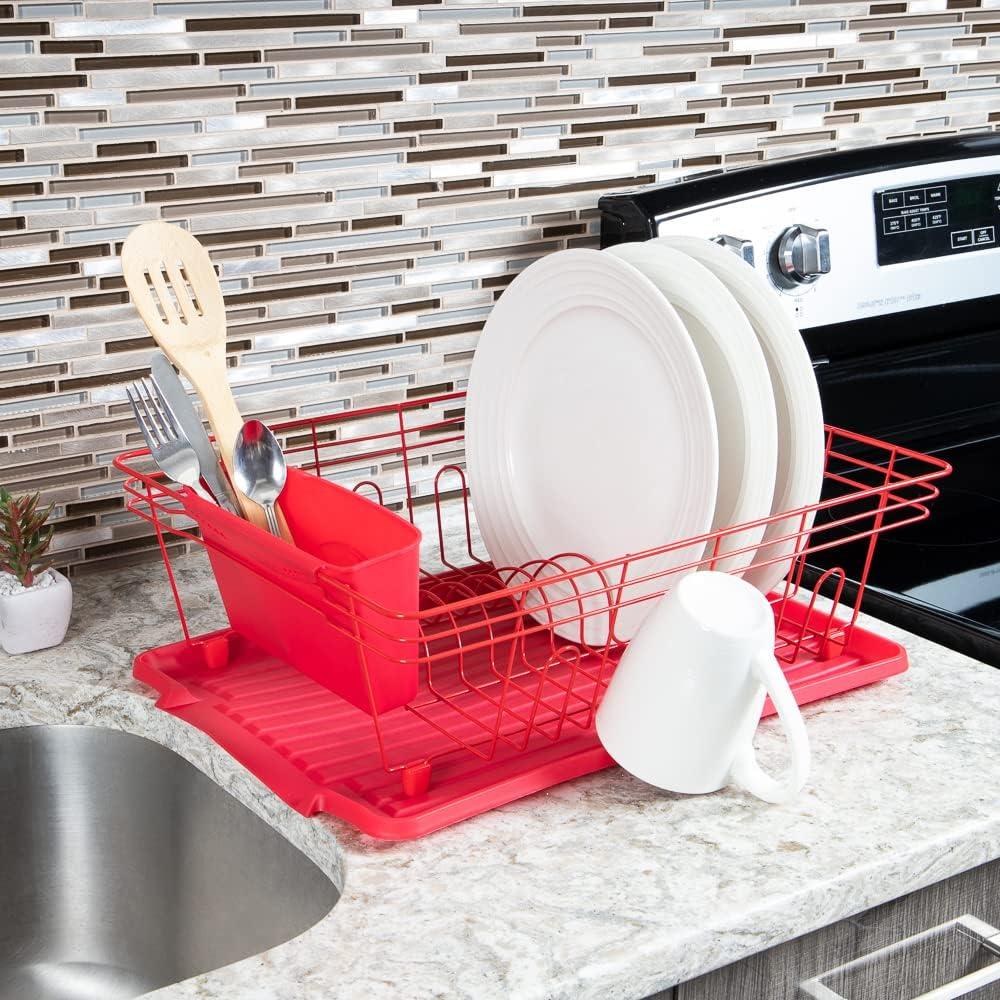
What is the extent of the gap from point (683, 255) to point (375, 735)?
41 centimetres

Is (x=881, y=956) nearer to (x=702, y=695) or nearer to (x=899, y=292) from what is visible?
(x=702, y=695)

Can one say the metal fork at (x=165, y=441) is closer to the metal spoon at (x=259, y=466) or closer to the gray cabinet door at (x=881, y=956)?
the metal spoon at (x=259, y=466)

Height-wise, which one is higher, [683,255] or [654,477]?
[683,255]

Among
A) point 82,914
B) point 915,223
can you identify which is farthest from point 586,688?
point 915,223

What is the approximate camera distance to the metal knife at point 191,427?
3.15 ft

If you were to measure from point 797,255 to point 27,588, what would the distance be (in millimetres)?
777

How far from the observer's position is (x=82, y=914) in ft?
3.22

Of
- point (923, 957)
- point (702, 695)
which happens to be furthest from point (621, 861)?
point (923, 957)

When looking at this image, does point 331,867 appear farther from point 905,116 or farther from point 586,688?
point 905,116

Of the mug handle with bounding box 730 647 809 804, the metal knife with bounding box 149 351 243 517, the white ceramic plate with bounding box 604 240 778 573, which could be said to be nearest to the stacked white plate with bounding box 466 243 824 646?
the white ceramic plate with bounding box 604 240 778 573

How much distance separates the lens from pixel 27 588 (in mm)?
1022

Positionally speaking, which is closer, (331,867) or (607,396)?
(331,867)

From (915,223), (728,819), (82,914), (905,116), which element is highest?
(905,116)

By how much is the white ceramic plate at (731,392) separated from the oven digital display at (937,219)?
0.51 meters
